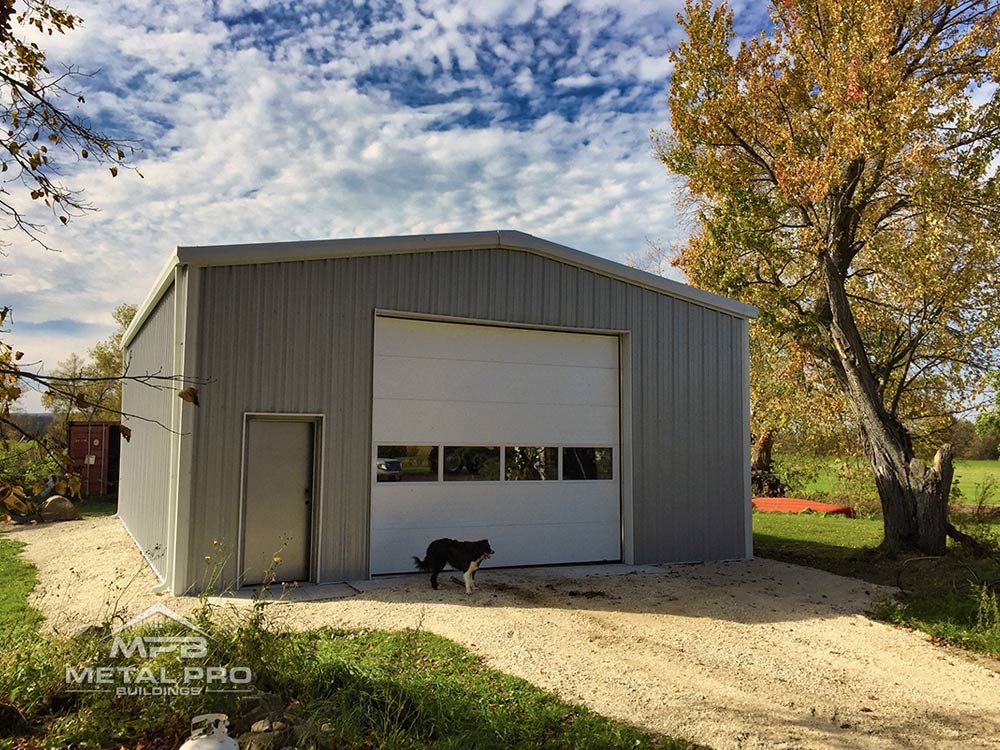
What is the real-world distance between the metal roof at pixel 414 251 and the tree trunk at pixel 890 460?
2.40m

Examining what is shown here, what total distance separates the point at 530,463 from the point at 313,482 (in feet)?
9.68

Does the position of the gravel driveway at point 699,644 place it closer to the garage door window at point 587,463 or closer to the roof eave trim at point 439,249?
the garage door window at point 587,463

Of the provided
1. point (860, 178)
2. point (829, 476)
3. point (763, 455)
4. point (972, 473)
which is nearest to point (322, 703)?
point (860, 178)

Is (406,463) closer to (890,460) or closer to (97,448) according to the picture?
(890,460)

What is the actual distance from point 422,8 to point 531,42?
7.44 ft

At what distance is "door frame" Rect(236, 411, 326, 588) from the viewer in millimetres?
7973

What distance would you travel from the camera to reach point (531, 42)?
9.91 m

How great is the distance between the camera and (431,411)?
30.6ft

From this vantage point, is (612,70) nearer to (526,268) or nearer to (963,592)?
(526,268)

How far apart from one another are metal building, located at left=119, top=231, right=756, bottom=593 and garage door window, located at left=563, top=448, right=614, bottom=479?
0.09ft

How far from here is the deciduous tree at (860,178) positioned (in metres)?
11.4
